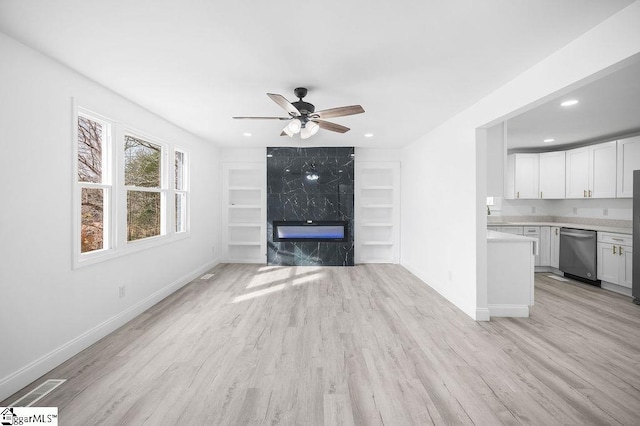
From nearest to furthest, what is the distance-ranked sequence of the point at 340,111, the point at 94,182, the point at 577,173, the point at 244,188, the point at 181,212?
the point at 340,111
the point at 94,182
the point at 181,212
the point at 577,173
the point at 244,188

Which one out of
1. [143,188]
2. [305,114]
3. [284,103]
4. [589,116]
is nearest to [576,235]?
[589,116]

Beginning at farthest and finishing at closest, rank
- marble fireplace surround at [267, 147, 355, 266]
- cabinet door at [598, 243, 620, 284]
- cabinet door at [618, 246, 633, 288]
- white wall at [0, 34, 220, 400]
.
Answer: marble fireplace surround at [267, 147, 355, 266] < cabinet door at [598, 243, 620, 284] < cabinet door at [618, 246, 633, 288] < white wall at [0, 34, 220, 400]

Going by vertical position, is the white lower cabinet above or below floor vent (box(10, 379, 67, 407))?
above

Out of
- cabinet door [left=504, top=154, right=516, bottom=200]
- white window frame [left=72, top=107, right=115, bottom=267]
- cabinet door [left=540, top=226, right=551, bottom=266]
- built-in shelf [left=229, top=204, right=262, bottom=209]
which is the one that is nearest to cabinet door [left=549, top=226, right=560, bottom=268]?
cabinet door [left=540, top=226, right=551, bottom=266]

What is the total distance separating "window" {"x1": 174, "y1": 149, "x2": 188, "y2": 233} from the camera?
450 cm

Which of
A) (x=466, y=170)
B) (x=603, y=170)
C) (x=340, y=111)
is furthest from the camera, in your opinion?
(x=603, y=170)

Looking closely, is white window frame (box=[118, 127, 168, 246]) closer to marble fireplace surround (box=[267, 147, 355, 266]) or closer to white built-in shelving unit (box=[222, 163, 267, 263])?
white built-in shelving unit (box=[222, 163, 267, 263])

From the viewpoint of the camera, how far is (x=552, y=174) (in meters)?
5.47

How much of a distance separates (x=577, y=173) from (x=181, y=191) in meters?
7.03

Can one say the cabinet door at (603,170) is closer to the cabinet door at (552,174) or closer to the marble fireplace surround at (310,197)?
the cabinet door at (552,174)

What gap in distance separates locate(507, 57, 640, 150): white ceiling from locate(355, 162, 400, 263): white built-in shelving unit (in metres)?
2.33

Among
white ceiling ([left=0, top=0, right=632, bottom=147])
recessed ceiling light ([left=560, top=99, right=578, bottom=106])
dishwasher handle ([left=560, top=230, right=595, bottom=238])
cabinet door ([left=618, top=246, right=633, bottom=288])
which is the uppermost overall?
recessed ceiling light ([left=560, top=99, right=578, bottom=106])

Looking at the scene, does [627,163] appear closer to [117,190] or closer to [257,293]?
[257,293]

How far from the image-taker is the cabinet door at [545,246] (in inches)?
208
